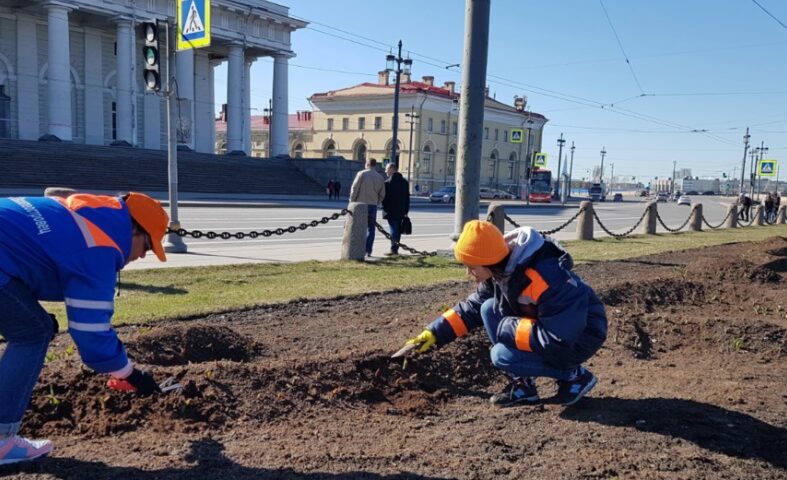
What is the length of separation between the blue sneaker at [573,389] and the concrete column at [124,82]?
41518 mm

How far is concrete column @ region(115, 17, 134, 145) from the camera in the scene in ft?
133

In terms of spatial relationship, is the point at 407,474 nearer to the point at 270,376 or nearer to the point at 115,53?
the point at 270,376

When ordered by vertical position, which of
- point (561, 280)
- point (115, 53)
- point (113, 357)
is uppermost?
point (115, 53)

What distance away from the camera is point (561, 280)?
3756mm

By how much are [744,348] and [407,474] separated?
4.26m

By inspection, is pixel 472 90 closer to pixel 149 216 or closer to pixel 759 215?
pixel 149 216

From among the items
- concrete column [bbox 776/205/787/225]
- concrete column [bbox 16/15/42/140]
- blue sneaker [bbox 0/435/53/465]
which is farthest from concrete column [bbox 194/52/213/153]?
blue sneaker [bbox 0/435/53/465]

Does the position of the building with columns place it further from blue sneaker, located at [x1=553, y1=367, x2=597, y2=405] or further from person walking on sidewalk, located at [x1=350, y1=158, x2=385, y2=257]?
blue sneaker, located at [x1=553, y1=367, x2=597, y2=405]

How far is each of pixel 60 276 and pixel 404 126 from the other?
70.6 meters

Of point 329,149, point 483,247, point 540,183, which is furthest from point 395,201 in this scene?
point 329,149

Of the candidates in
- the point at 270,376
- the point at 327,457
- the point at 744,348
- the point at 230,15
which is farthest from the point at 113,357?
the point at 230,15

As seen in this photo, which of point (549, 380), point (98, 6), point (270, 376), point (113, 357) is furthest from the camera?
point (98, 6)

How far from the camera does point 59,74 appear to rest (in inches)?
1479

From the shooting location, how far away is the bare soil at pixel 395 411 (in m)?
3.33
